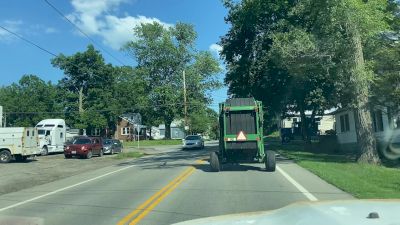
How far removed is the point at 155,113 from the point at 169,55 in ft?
31.9

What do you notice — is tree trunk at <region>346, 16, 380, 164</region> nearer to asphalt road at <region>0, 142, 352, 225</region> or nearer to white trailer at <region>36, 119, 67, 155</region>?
asphalt road at <region>0, 142, 352, 225</region>

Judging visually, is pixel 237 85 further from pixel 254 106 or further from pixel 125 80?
pixel 125 80

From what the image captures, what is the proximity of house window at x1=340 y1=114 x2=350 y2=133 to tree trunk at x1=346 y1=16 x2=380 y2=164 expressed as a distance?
2043cm

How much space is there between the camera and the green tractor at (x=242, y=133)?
20.7 metres

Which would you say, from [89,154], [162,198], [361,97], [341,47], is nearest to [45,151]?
[89,154]

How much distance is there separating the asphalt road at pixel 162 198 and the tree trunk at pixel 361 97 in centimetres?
492

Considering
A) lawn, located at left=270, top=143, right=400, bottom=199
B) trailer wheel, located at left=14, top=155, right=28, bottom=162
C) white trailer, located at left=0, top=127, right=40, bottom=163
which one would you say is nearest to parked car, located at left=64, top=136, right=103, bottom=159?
trailer wheel, located at left=14, top=155, right=28, bottom=162

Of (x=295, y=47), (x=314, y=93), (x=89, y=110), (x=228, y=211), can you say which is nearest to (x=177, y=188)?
(x=228, y=211)

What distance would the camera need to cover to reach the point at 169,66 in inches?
3265

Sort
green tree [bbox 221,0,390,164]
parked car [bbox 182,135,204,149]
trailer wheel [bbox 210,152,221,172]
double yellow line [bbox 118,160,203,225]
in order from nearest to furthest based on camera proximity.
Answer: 1. double yellow line [bbox 118,160,203,225]
2. trailer wheel [bbox 210,152,221,172]
3. green tree [bbox 221,0,390,164]
4. parked car [bbox 182,135,204,149]

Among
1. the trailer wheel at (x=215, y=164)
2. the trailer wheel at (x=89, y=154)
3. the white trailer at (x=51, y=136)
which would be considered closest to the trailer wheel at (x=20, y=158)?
the trailer wheel at (x=89, y=154)

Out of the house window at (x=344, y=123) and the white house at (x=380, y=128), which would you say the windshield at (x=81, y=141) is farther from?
the house window at (x=344, y=123)

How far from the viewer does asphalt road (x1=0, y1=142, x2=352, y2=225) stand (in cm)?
1028

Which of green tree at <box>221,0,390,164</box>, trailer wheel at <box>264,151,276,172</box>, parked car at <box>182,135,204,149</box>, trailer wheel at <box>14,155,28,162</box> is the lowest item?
trailer wheel at <box>264,151,276,172</box>
